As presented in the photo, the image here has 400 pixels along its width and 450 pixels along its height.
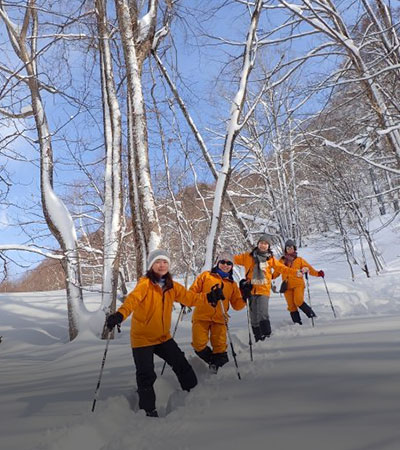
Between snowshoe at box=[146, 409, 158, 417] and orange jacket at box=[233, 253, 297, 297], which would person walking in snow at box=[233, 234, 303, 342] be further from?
snowshoe at box=[146, 409, 158, 417]

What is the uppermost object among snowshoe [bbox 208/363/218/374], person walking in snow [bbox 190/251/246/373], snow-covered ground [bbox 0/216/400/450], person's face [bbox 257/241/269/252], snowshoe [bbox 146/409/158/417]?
person's face [bbox 257/241/269/252]

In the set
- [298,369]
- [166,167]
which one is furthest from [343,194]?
[298,369]

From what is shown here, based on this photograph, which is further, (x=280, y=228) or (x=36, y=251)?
(x=280, y=228)

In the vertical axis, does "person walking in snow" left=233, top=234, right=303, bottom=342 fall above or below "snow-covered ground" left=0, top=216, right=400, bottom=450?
above

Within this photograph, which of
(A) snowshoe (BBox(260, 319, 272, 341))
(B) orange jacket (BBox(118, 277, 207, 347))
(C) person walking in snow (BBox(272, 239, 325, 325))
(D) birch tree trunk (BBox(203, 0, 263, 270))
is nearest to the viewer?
(B) orange jacket (BBox(118, 277, 207, 347))

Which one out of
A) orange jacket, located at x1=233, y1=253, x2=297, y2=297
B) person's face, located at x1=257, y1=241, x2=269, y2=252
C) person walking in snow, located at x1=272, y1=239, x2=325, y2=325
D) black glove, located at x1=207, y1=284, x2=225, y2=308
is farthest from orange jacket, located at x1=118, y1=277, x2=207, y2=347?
person walking in snow, located at x1=272, y1=239, x2=325, y2=325

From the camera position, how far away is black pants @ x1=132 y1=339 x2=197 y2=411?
9.86 feet

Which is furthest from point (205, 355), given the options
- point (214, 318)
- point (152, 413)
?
point (152, 413)

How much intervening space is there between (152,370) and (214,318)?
1106 mm

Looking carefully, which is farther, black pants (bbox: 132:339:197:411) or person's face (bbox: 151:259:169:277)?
person's face (bbox: 151:259:169:277)

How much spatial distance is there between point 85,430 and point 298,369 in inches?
67.2

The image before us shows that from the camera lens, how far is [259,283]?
5.36 m

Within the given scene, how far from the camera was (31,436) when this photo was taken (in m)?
2.47

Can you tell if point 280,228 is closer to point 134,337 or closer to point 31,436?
point 134,337
